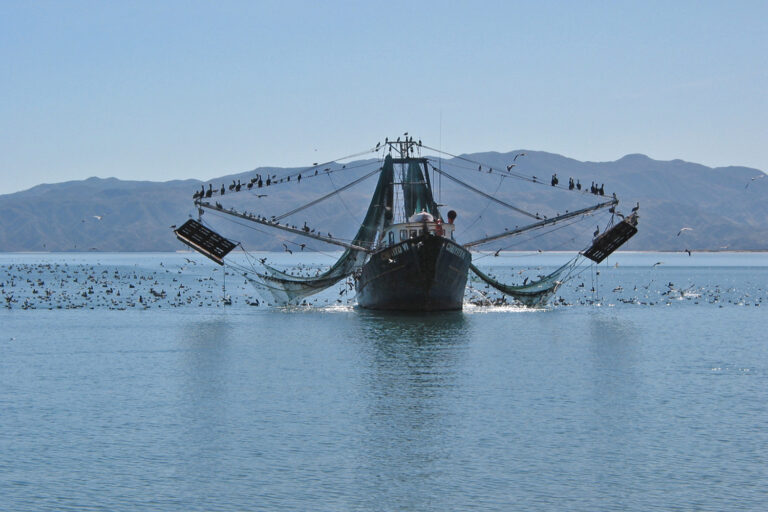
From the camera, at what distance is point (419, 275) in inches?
3110

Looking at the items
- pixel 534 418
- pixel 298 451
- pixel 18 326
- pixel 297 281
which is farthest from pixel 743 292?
pixel 298 451

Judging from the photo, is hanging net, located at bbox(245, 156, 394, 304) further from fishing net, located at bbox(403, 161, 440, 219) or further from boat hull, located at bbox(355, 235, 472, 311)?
boat hull, located at bbox(355, 235, 472, 311)

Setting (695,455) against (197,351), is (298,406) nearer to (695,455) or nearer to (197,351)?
(695,455)

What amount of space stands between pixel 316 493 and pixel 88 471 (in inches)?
306

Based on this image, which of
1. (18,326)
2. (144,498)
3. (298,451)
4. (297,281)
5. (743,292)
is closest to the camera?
(144,498)

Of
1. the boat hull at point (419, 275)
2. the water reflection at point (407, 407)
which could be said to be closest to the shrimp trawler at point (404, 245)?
the boat hull at point (419, 275)

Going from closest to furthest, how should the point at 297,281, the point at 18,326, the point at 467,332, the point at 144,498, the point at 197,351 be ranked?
the point at 144,498
the point at 197,351
the point at 467,332
the point at 18,326
the point at 297,281

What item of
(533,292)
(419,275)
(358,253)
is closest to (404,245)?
(419,275)

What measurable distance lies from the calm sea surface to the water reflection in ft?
0.41

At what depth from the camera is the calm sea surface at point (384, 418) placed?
98.4 ft

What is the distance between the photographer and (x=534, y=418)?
40000 millimetres

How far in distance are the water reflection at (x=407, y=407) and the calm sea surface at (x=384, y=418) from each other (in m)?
0.13

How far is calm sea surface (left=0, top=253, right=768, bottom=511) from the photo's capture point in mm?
29984

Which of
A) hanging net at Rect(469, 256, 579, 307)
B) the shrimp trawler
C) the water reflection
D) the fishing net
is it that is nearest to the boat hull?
the shrimp trawler
